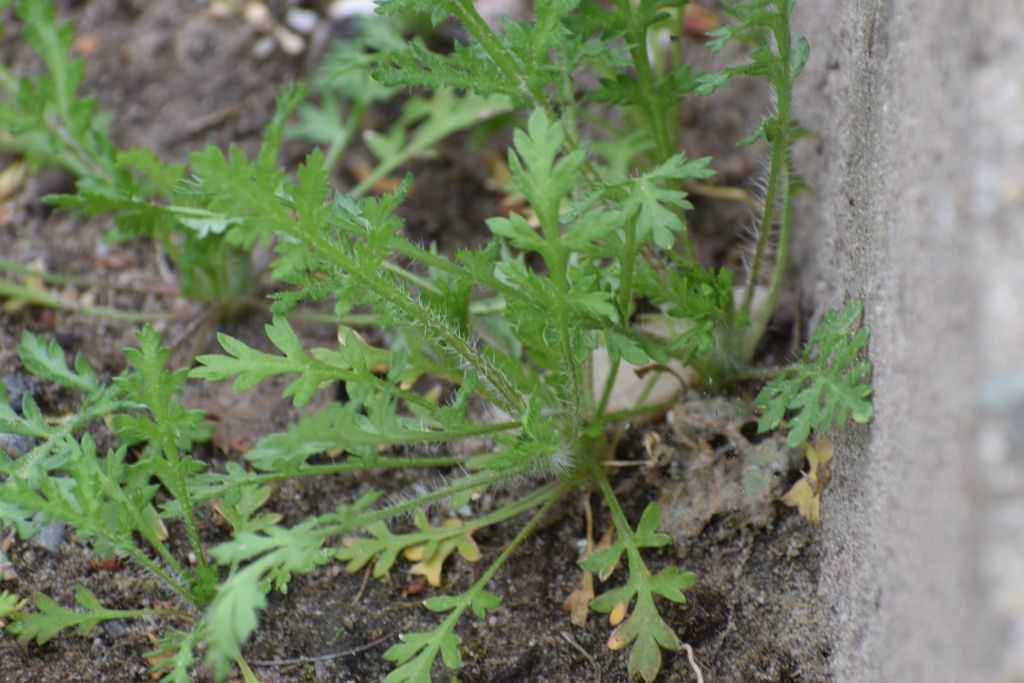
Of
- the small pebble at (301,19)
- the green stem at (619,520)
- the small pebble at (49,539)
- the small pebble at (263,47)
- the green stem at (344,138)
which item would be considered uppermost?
the small pebble at (301,19)

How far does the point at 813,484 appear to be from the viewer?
1999 millimetres

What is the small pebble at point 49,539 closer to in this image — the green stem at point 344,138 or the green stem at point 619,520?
the green stem at point 619,520

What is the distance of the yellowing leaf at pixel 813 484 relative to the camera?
6.49ft

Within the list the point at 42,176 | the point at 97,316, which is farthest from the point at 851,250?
the point at 42,176

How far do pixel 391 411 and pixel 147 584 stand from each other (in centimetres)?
66

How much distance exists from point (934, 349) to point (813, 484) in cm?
75

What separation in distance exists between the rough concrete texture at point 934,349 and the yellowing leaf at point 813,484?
A: 1.5 inches

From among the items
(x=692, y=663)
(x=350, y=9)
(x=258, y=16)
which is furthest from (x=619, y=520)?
(x=258, y=16)

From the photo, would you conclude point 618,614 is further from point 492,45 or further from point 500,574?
point 492,45

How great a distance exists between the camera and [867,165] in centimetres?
181

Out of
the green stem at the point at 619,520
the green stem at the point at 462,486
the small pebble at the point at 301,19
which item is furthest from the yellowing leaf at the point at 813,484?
the small pebble at the point at 301,19

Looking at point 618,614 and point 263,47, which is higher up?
point 263,47

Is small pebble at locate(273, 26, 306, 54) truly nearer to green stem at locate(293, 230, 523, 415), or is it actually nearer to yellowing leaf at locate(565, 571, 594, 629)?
green stem at locate(293, 230, 523, 415)

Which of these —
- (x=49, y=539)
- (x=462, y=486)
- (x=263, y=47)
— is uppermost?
(x=263, y=47)
